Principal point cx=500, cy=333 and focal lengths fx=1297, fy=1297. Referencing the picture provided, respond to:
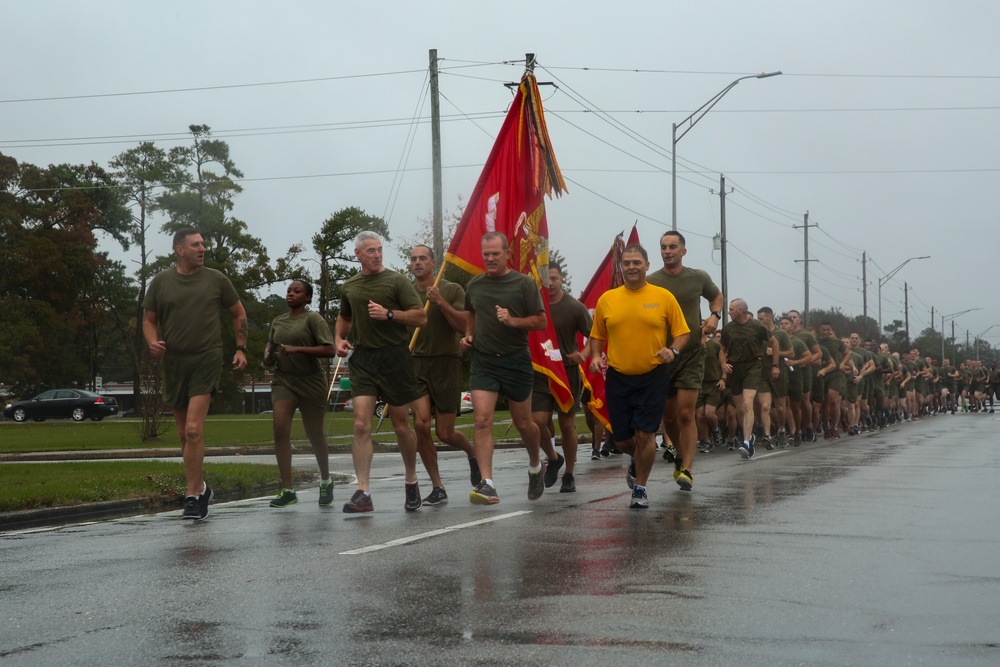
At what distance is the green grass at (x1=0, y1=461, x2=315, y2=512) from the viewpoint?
11776 millimetres

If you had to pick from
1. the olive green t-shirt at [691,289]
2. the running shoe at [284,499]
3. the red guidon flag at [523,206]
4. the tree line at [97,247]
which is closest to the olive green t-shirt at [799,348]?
the red guidon flag at [523,206]

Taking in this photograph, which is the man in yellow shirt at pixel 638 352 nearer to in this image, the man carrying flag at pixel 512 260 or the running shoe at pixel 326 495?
the man carrying flag at pixel 512 260

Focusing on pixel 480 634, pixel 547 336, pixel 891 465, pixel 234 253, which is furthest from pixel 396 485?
pixel 234 253

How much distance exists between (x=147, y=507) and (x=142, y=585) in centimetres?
614

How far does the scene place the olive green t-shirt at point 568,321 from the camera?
12.0 m

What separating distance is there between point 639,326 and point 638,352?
197 millimetres

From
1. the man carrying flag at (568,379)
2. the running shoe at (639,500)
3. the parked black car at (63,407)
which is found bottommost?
the parked black car at (63,407)

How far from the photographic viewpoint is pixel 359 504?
9.49 metres

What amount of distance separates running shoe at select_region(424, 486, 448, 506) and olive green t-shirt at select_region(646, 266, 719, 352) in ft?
8.28

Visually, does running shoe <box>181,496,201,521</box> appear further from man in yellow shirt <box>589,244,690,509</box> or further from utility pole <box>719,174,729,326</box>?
utility pole <box>719,174,729,326</box>

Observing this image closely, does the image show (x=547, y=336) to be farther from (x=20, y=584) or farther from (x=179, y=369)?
(x=20, y=584)

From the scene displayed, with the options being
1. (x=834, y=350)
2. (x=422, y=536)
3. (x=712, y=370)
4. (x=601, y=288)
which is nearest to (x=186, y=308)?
(x=422, y=536)

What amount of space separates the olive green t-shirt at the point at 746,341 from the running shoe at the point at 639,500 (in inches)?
332

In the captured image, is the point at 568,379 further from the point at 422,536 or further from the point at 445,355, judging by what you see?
the point at 422,536
